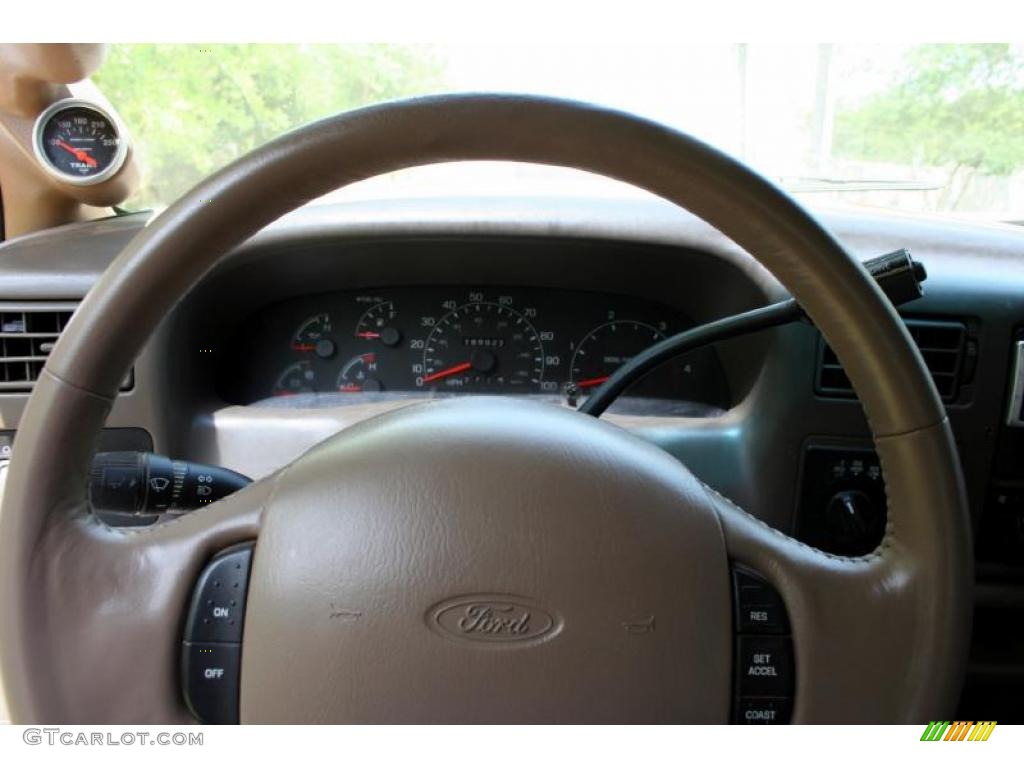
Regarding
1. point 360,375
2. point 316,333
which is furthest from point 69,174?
point 360,375

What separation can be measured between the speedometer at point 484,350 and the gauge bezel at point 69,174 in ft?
2.25

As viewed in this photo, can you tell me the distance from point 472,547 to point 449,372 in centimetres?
89

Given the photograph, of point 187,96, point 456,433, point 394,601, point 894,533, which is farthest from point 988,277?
point 187,96

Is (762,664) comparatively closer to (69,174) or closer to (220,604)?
(220,604)

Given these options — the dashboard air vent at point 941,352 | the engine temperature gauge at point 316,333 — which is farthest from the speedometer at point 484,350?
the dashboard air vent at point 941,352

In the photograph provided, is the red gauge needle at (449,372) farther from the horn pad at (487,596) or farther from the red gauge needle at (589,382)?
the horn pad at (487,596)

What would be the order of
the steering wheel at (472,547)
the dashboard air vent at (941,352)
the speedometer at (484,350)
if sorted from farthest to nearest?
the speedometer at (484,350) → the dashboard air vent at (941,352) → the steering wheel at (472,547)

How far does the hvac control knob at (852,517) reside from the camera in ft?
4.26

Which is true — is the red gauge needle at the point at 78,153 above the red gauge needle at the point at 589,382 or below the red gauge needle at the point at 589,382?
above

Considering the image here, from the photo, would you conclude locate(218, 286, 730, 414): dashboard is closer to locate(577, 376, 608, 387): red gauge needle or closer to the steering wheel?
locate(577, 376, 608, 387): red gauge needle

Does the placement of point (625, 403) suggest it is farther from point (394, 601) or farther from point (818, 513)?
point (394, 601)

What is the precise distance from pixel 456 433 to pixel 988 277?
97 centimetres

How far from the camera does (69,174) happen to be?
5.16ft

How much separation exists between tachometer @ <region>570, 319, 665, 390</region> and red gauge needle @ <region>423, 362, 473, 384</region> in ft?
0.64
